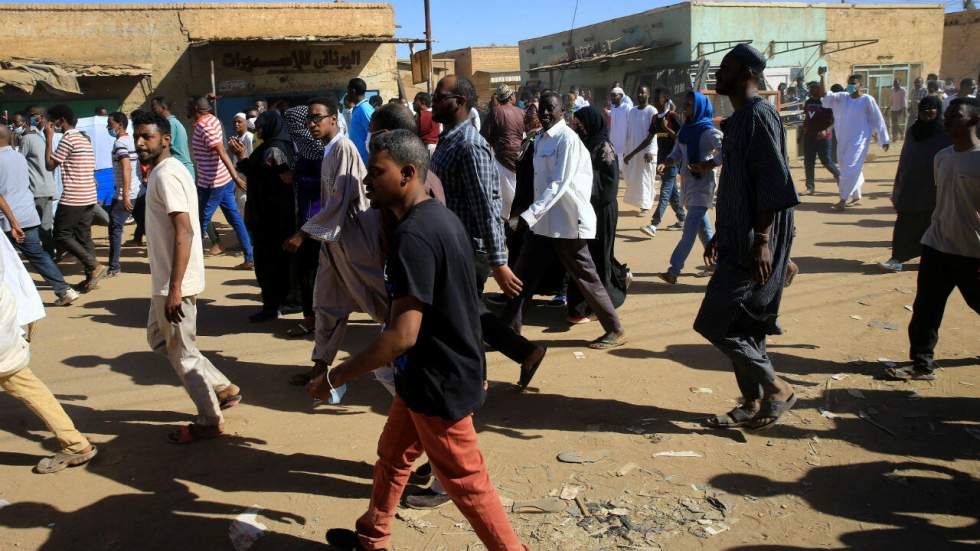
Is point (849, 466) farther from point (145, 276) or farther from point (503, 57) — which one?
point (503, 57)

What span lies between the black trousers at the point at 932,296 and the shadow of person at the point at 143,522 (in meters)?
3.78

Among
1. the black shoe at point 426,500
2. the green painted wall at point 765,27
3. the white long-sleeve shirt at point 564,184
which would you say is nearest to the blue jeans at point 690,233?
the white long-sleeve shirt at point 564,184

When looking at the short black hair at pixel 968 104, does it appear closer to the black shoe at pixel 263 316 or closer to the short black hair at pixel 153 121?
the short black hair at pixel 153 121

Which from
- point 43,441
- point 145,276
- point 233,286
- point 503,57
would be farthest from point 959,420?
point 503,57

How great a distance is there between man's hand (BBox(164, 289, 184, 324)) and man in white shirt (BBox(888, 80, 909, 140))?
924 inches

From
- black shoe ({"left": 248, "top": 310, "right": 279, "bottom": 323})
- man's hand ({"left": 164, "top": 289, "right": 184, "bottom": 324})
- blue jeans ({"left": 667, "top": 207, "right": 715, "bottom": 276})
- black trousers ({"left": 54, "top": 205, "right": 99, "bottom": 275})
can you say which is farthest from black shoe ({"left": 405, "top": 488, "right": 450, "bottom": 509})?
black trousers ({"left": 54, "top": 205, "right": 99, "bottom": 275})

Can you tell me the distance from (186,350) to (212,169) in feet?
16.5

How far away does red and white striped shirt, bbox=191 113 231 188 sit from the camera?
844 cm

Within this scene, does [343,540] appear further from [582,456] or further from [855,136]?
[855,136]

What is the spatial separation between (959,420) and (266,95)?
15.6m

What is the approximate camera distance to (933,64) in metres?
25.9

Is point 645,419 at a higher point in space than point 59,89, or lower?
lower

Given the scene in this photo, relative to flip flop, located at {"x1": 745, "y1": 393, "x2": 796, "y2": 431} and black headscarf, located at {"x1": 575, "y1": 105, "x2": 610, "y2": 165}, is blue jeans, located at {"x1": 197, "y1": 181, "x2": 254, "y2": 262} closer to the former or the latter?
black headscarf, located at {"x1": 575, "y1": 105, "x2": 610, "y2": 165}

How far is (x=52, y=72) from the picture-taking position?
13992 mm
